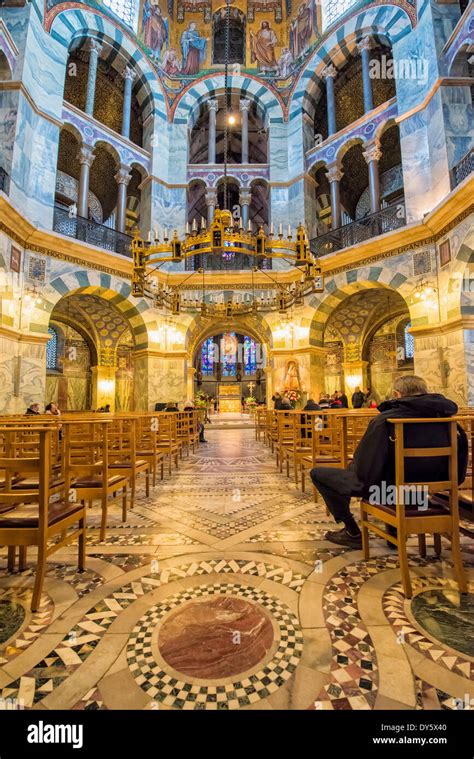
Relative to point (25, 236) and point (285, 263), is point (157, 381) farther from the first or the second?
point (285, 263)

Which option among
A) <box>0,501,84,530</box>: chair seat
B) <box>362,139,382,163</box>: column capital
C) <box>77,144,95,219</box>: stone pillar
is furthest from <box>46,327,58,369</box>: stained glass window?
<box>362,139,382,163</box>: column capital

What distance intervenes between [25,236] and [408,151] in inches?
420

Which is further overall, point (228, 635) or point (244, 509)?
point (244, 509)

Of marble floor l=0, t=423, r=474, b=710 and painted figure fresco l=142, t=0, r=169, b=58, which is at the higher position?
painted figure fresco l=142, t=0, r=169, b=58

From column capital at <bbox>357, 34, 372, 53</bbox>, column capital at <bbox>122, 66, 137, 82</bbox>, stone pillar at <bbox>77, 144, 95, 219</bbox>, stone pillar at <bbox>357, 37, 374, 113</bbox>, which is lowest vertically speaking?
stone pillar at <bbox>77, 144, 95, 219</bbox>

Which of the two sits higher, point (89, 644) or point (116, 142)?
point (116, 142)

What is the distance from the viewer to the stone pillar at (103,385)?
45.6 feet

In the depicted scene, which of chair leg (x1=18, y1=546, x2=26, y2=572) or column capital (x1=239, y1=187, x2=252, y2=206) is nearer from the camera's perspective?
chair leg (x1=18, y1=546, x2=26, y2=572)

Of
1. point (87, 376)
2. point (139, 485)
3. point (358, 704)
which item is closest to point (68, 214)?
point (87, 376)

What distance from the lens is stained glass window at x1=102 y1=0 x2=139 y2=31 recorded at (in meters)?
11.7

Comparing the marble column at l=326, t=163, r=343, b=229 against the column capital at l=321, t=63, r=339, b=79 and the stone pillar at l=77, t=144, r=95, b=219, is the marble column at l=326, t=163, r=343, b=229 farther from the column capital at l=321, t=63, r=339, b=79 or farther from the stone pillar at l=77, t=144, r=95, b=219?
the stone pillar at l=77, t=144, r=95, b=219

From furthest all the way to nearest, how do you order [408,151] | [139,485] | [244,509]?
1. [408,151]
2. [139,485]
3. [244,509]

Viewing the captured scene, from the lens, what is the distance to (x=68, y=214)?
9.80 m

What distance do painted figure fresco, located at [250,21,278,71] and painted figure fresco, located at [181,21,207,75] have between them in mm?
2048
